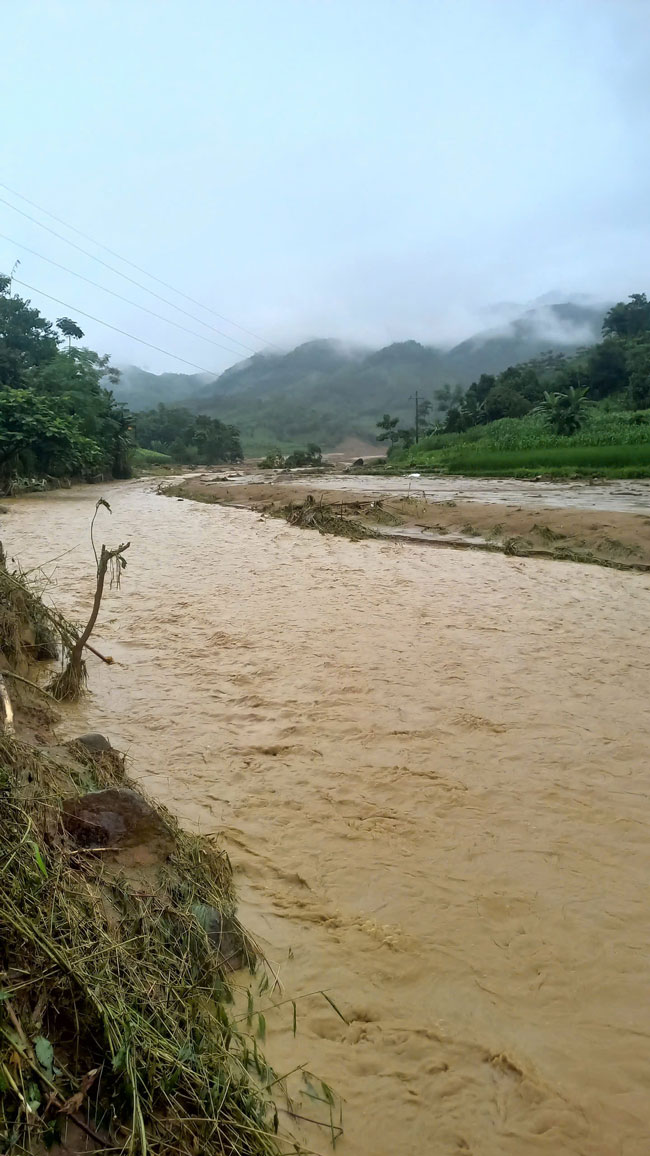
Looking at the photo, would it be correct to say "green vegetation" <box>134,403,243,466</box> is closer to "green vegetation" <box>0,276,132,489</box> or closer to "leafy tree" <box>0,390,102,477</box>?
"green vegetation" <box>0,276,132,489</box>

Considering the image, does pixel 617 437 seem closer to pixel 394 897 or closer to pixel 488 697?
pixel 488 697

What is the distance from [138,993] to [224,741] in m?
2.36

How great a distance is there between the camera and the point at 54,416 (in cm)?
2189

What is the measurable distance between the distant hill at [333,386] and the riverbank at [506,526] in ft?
203

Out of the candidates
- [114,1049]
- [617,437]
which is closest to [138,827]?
[114,1049]

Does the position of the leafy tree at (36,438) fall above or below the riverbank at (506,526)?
above

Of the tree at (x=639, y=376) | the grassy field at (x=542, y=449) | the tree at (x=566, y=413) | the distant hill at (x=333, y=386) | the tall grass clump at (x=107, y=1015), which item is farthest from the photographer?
the distant hill at (x=333, y=386)

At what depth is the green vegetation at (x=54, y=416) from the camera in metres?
21.3

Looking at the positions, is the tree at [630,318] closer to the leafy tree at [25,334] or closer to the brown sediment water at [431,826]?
the leafy tree at [25,334]

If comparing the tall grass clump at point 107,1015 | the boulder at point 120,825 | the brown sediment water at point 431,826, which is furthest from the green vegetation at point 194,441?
the tall grass clump at point 107,1015

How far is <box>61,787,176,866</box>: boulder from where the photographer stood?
7.97 ft

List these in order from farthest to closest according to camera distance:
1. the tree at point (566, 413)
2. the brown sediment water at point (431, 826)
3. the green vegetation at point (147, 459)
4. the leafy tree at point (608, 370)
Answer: the leafy tree at point (608, 370) → the green vegetation at point (147, 459) → the tree at point (566, 413) → the brown sediment water at point (431, 826)

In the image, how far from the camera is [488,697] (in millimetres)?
4852

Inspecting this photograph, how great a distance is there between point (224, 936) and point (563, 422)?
107ft
